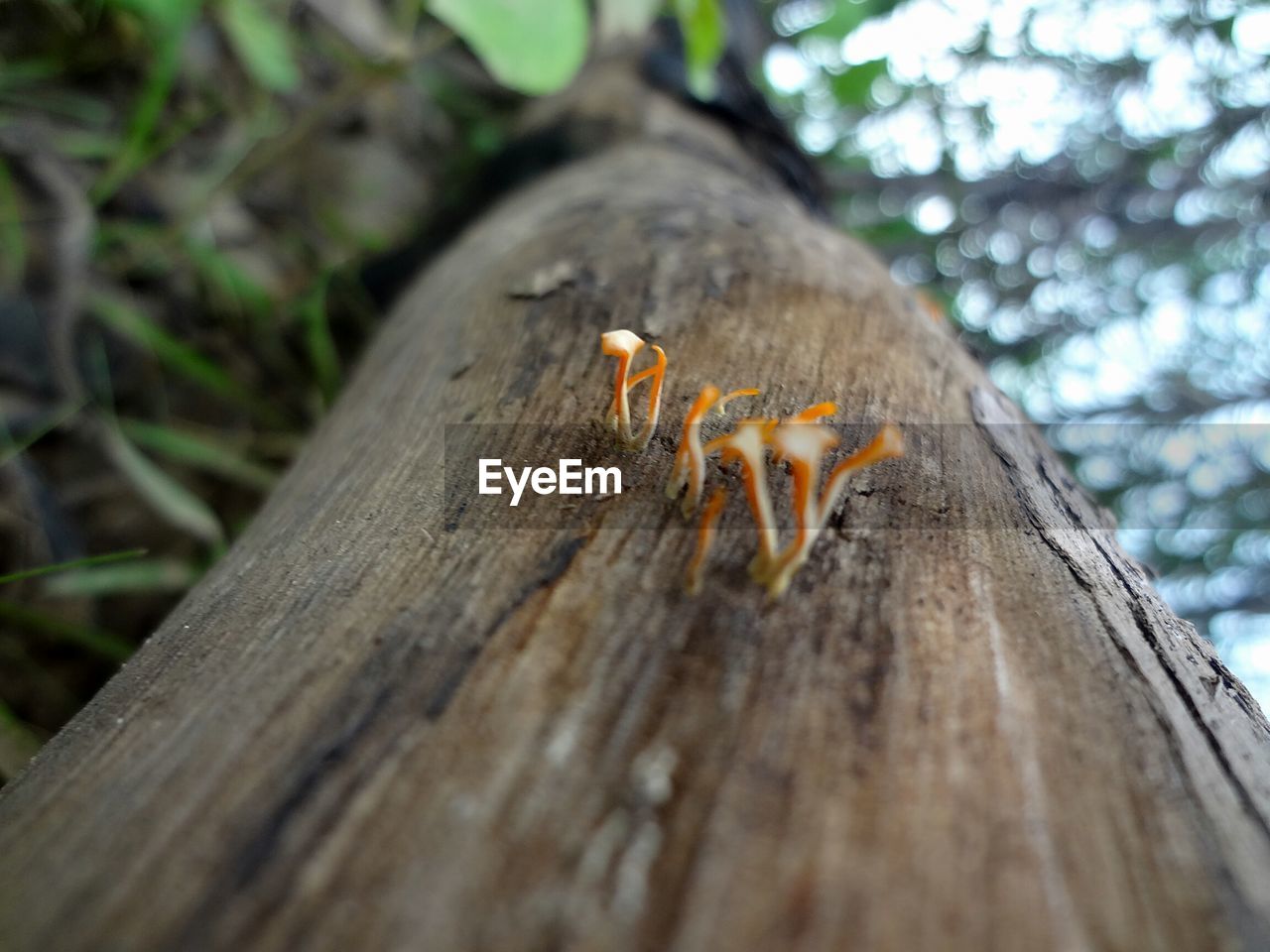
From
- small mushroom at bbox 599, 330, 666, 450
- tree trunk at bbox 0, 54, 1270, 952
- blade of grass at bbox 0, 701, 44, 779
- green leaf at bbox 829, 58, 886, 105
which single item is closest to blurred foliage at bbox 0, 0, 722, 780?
blade of grass at bbox 0, 701, 44, 779

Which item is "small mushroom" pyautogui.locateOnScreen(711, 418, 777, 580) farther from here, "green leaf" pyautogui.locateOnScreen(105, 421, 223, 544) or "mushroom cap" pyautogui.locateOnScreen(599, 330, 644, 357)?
"green leaf" pyautogui.locateOnScreen(105, 421, 223, 544)

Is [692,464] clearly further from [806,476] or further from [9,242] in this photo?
[9,242]

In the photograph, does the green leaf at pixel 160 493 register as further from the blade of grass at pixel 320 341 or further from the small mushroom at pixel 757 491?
the small mushroom at pixel 757 491

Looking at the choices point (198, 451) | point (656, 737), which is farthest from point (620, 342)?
point (198, 451)

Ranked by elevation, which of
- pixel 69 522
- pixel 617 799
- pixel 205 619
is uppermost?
pixel 69 522

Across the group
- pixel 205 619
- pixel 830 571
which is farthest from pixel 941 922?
pixel 205 619

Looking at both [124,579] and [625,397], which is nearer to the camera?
[625,397]

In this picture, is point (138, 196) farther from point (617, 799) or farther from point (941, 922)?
point (941, 922)
